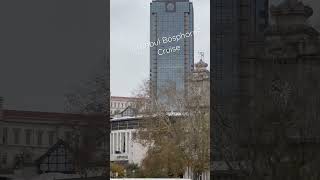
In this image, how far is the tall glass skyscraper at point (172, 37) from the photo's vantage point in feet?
124

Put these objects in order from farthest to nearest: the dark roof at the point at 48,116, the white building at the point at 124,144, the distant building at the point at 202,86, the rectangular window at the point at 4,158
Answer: the white building at the point at 124,144, the distant building at the point at 202,86, the dark roof at the point at 48,116, the rectangular window at the point at 4,158

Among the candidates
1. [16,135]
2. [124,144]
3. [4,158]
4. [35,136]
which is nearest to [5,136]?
[16,135]

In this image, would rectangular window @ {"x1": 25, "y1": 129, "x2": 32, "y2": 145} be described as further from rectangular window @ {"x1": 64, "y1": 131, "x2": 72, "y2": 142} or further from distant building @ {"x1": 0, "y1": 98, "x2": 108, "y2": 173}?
rectangular window @ {"x1": 64, "y1": 131, "x2": 72, "y2": 142}

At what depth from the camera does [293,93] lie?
8.13m

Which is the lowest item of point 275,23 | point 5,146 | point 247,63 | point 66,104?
point 5,146

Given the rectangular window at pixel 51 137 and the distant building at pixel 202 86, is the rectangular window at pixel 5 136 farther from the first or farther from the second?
the distant building at pixel 202 86

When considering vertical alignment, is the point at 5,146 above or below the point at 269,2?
below

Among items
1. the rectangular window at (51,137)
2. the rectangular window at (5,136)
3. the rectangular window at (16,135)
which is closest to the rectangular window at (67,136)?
the rectangular window at (51,137)

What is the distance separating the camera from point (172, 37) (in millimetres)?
41188

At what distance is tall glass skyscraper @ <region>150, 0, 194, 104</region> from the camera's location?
37.8m

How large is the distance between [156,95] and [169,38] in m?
17.7

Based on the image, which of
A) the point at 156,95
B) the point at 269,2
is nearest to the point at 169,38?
the point at 156,95

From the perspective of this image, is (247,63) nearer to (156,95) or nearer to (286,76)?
Answer: (286,76)

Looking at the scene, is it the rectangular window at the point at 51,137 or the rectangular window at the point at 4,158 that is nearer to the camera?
Answer: the rectangular window at the point at 4,158
